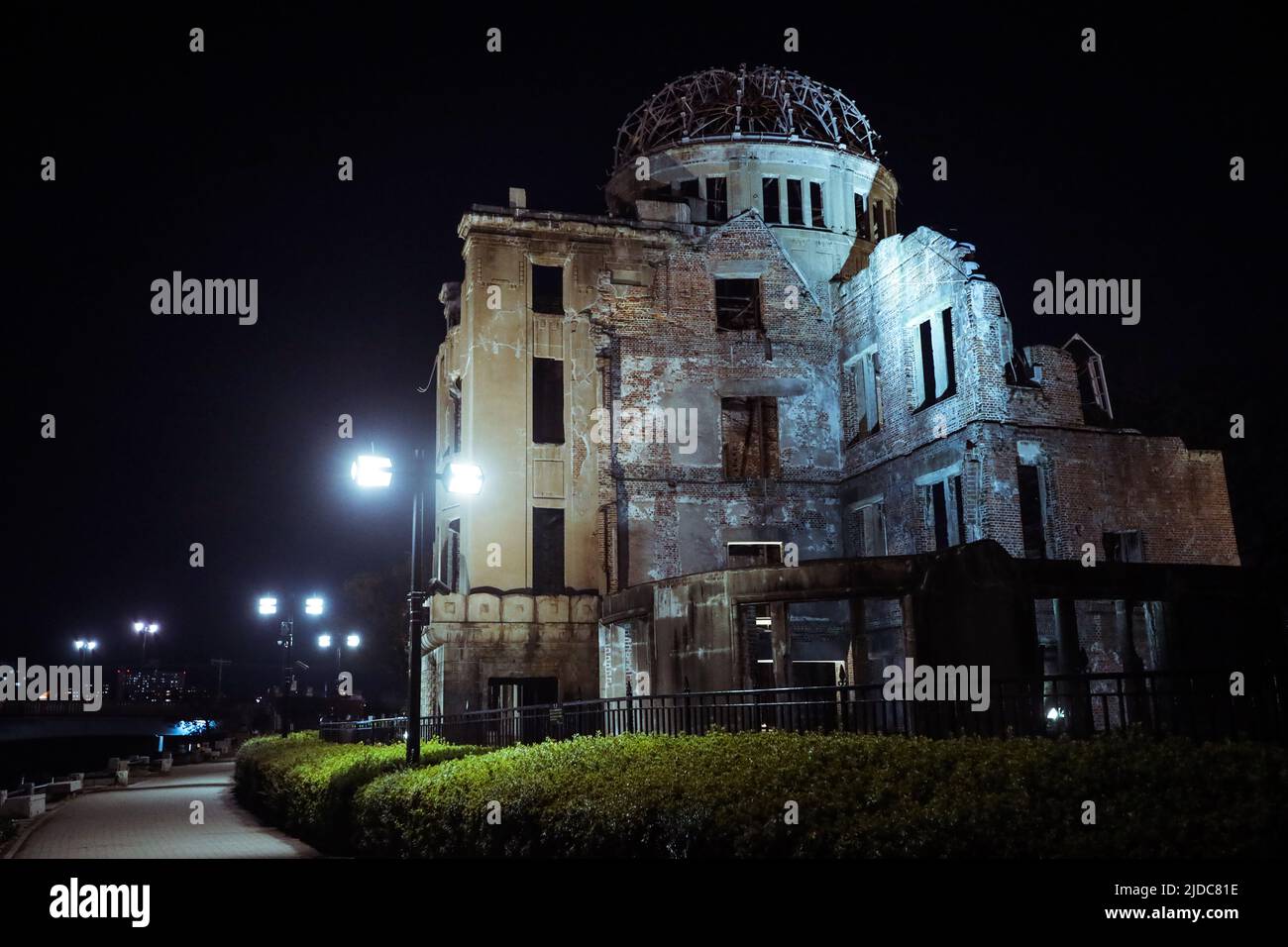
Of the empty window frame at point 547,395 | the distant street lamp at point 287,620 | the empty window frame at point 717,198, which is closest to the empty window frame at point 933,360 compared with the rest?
the empty window frame at point 717,198

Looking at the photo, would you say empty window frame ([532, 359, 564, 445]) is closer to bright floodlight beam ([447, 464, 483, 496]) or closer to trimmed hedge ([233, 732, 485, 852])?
trimmed hedge ([233, 732, 485, 852])

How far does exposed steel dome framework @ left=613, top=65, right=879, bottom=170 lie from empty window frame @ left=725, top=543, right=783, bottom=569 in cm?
1408

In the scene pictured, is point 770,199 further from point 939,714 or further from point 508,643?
point 939,714

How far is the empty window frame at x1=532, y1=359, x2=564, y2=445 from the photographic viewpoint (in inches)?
1251

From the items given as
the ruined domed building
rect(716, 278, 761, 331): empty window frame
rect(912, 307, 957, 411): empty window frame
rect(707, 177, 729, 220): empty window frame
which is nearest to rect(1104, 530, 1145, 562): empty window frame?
the ruined domed building

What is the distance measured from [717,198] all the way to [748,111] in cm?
341

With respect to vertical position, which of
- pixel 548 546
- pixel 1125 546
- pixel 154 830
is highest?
pixel 548 546

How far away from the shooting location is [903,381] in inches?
1129

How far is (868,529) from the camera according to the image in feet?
99.3

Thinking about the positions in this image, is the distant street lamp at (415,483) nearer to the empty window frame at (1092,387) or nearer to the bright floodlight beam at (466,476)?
the bright floodlight beam at (466,476)

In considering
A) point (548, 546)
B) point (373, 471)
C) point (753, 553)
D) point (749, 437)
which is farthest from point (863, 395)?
point (373, 471)

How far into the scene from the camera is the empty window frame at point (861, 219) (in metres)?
36.8
